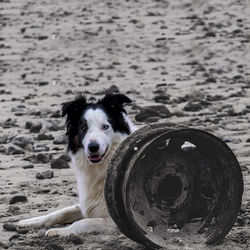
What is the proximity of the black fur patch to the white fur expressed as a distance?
0.06 metres

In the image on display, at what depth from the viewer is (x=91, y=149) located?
265 inches

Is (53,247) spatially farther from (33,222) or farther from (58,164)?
(58,164)

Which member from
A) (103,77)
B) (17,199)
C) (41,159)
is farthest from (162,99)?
(17,199)

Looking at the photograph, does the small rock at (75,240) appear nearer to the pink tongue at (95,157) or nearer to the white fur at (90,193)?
the white fur at (90,193)

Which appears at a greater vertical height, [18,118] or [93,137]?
[93,137]

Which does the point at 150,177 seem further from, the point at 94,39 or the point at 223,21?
the point at 223,21

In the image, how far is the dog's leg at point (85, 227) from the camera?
646 centimetres

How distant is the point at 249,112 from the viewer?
40.8 ft

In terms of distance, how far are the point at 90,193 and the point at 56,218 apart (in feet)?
1.27

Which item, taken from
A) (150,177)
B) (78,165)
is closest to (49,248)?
(150,177)

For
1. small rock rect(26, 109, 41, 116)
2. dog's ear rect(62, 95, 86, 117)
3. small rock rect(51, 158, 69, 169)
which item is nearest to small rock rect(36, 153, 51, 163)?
small rock rect(51, 158, 69, 169)

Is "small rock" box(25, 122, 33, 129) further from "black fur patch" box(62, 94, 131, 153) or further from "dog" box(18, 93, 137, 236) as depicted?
"black fur patch" box(62, 94, 131, 153)

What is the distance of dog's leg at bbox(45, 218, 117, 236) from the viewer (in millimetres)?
6457

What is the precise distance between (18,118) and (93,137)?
631 cm
